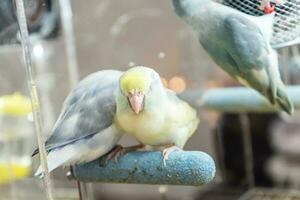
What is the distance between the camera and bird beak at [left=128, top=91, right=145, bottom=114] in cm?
46

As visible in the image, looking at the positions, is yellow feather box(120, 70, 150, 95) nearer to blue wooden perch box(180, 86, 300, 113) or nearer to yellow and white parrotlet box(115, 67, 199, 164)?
yellow and white parrotlet box(115, 67, 199, 164)

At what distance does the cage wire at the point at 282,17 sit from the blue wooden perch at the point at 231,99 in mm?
178

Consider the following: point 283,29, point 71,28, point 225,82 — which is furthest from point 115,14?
point 283,29

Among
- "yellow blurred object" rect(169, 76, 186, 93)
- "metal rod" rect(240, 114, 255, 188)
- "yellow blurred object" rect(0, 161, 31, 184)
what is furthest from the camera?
"metal rod" rect(240, 114, 255, 188)

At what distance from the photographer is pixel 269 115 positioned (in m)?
1.28

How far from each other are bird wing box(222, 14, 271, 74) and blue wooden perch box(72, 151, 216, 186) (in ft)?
0.31

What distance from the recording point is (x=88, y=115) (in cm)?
→ 51

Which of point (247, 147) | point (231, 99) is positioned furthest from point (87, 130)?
point (247, 147)

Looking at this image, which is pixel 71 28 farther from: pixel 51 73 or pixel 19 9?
pixel 19 9

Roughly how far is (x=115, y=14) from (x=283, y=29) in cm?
33

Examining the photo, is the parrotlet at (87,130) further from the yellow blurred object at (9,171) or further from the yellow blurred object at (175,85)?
the yellow blurred object at (9,171)

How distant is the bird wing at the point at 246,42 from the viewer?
0.51 metres

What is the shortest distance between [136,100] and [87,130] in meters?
0.07

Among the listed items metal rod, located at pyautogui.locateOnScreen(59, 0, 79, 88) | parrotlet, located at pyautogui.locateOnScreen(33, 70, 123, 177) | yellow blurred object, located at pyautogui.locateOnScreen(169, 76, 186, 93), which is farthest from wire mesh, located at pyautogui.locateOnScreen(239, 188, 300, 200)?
parrotlet, located at pyautogui.locateOnScreen(33, 70, 123, 177)
